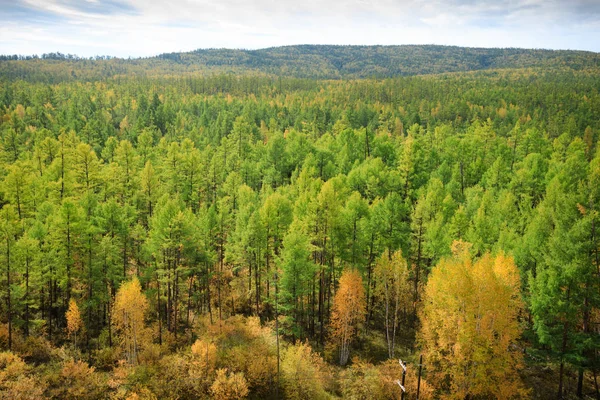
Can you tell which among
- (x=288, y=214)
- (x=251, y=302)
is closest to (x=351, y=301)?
(x=288, y=214)

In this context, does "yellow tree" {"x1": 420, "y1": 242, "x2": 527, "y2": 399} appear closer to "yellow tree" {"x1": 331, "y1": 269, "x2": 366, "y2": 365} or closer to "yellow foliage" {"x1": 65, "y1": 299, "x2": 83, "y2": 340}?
"yellow tree" {"x1": 331, "y1": 269, "x2": 366, "y2": 365}

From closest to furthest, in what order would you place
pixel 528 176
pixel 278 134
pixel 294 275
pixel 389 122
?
pixel 294 275 → pixel 528 176 → pixel 278 134 → pixel 389 122

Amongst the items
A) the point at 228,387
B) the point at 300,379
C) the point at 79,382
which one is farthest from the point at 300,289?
the point at 79,382

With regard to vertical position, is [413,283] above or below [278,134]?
below

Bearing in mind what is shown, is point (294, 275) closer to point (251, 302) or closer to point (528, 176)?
point (251, 302)

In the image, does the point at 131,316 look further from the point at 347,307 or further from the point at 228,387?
the point at 347,307

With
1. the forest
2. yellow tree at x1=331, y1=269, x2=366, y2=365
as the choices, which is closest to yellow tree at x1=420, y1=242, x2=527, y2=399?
the forest

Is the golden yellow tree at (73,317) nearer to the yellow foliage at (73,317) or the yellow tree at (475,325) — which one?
the yellow foliage at (73,317)
